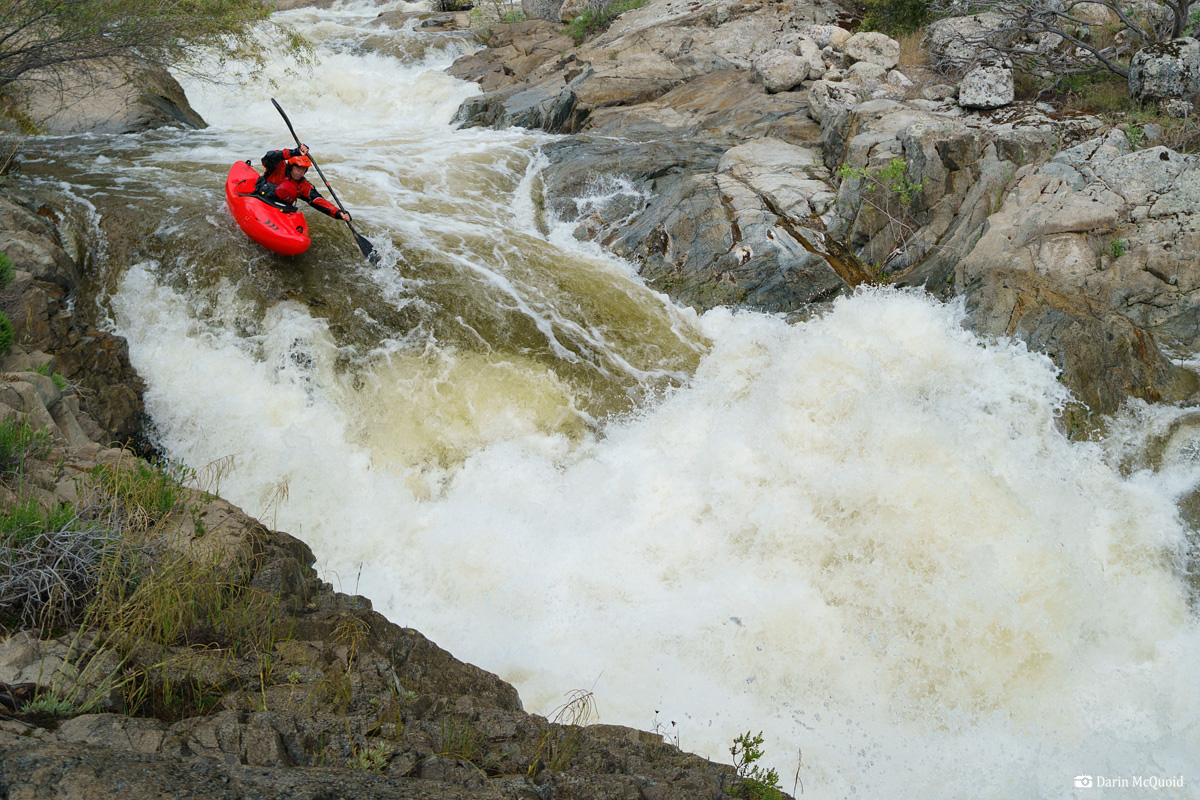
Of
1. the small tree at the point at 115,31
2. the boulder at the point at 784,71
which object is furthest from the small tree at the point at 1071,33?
the small tree at the point at 115,31

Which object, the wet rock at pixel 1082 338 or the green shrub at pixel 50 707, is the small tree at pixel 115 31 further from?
the wet rock at pixel 1082 338

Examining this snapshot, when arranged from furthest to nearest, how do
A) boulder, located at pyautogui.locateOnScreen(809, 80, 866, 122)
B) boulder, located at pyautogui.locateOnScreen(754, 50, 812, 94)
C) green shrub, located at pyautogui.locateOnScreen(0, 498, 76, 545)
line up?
boulder, located at pyautogui.locateOnScreen(754, 50, 812, 94) < boulder, located at pyautogui.locateOnScreen(809, 80, 866, 122) < green shrub, located at pyautogui.locateOnScreen(0, 498, 76, 545)

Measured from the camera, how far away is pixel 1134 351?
528 centimetres

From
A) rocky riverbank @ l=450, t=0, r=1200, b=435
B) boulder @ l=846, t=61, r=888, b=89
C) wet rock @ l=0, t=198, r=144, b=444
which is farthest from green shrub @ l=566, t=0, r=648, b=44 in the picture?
wet rock @ l=0, t=198, r=144, b=444

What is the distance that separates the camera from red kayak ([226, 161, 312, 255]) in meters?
6.02

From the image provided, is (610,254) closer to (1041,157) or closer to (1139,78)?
(1041,157)

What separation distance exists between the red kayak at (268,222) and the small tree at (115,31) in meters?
2.29

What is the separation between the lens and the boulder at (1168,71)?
6.81 meters

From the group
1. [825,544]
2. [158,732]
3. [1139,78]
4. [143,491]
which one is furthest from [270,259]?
[1139,78]

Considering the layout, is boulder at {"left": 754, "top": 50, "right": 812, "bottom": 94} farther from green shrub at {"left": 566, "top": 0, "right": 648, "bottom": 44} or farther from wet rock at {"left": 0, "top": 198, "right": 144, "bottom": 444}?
wet rock at {"left": 0, "top": 198, "right": 144, "bottom": 444}

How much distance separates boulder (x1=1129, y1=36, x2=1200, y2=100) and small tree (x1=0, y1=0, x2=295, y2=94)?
1003 centimetres

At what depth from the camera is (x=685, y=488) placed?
16.5ft

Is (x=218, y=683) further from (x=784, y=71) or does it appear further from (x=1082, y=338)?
(x=784, y=71)

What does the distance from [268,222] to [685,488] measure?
451 centimetres
